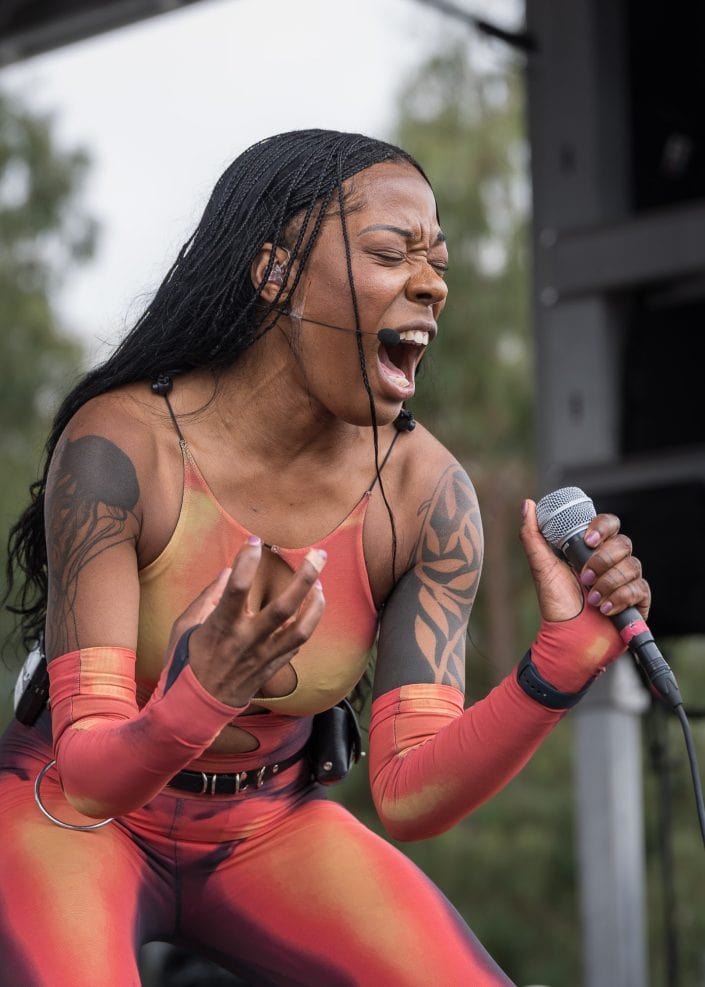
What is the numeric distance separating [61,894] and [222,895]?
0.34 m

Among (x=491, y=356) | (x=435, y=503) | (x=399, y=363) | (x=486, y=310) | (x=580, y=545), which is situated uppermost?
(x=399, y=363)

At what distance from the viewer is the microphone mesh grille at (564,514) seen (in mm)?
2215

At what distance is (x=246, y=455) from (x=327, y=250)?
0.36m

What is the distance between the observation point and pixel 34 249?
15117mm

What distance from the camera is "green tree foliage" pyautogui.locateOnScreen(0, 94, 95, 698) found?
47.2 feet

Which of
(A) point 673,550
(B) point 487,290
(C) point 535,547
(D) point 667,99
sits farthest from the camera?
(B) point 487,290

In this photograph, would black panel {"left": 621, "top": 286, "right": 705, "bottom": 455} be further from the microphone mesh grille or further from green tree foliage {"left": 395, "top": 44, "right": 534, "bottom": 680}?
green tree foliage {"left": 395, "top": 44, "right": 534, "bottom": 680}

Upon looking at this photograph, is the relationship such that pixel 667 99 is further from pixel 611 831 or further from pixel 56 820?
pixel 56 820

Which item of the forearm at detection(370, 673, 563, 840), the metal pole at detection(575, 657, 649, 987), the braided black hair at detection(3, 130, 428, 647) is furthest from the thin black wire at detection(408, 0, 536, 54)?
the forearm at detection(370, 673, 563, 840)

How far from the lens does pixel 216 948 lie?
8.64 ft

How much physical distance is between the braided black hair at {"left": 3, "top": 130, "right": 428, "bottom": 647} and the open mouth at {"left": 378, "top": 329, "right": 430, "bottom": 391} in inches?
2.0

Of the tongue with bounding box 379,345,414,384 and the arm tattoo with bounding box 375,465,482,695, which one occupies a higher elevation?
the tongue with bounding box 379,345,414,384

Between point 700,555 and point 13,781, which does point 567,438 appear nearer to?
point 700,555

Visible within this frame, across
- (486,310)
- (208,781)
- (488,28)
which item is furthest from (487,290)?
(208,781)
